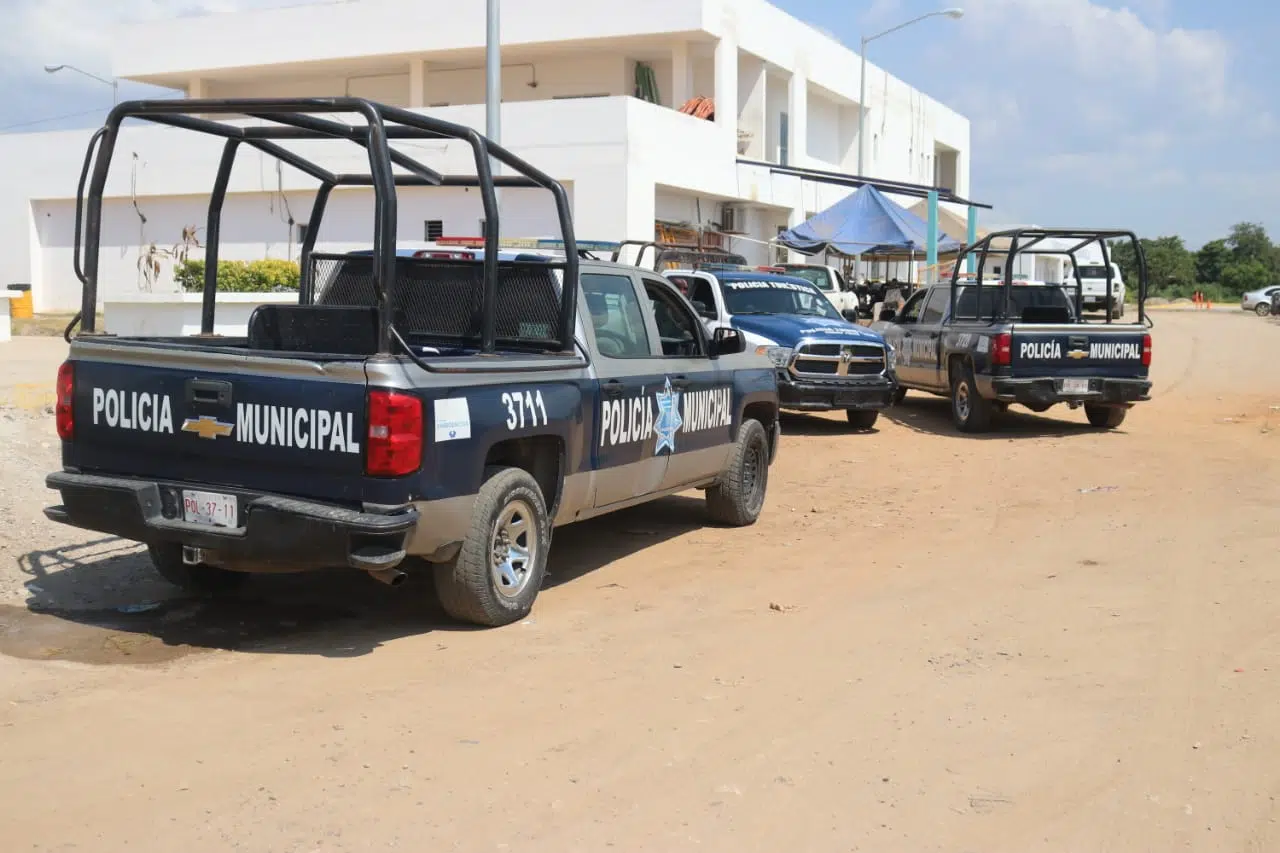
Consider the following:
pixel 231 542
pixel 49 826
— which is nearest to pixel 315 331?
pixel 231 542

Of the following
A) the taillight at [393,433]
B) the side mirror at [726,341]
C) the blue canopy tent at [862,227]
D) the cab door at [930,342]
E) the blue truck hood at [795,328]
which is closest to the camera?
the taillight at [393,433]

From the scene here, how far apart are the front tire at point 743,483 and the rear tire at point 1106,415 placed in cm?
731

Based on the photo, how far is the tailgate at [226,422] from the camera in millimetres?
6078

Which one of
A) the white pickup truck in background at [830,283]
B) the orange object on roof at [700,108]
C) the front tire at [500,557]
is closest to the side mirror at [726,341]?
the front tire at [500,557]

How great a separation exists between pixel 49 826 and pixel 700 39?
30.9 m

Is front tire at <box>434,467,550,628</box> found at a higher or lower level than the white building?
lower

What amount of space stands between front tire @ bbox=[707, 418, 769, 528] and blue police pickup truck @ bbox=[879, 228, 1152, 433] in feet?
18.8

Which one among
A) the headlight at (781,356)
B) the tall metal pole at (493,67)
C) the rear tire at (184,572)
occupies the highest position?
the tall metal pole at (493,67)

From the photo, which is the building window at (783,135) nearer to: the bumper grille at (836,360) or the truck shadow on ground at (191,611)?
the bumper grille at (836,360)

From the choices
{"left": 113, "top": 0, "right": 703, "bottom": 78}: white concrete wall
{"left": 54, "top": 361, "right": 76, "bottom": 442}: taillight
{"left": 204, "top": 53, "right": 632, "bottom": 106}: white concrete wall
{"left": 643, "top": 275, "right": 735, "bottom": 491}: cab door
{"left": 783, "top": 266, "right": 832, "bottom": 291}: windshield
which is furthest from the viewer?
{"left": 204, "top": 53, "right": 632, "bottom": 106}: white concrete wall

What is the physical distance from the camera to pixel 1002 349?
15.1m

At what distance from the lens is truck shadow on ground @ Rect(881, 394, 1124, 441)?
52.1ft

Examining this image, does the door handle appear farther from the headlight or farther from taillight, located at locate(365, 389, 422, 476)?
the headlight

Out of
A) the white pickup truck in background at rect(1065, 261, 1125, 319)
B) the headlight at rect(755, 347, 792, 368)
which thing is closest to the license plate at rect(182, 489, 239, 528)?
the headlight at rect(755, 347, 792, 368)
